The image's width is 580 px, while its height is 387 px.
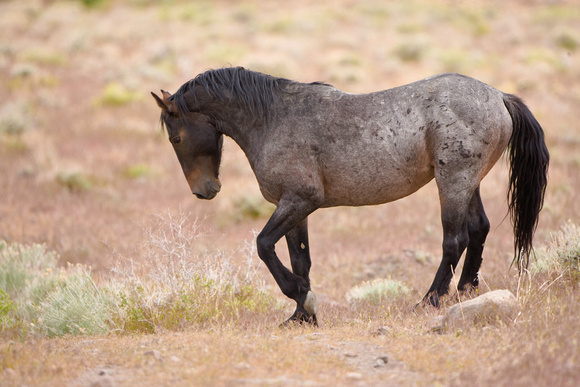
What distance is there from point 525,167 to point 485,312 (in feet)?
6.04

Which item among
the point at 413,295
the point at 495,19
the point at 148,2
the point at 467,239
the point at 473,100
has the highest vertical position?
the point at 148,2

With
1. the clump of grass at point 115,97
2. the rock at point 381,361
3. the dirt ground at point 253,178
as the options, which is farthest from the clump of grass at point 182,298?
the clump of grass at point 115,97

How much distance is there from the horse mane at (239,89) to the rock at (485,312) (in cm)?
244

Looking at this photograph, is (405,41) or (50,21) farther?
(50,21)

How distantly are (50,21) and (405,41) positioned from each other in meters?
19.5

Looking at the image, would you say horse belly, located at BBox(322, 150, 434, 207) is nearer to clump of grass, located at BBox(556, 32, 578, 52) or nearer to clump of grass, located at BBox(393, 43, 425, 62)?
clump of grass, located at BBox(393, 43, 425, 62)

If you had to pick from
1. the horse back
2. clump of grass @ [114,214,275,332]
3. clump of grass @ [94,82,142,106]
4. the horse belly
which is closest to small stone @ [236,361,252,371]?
clump of grass @ [114,214,275,332]

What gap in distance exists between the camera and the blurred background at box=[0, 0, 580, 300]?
33.5ft

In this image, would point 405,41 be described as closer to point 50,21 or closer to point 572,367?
point 50,21

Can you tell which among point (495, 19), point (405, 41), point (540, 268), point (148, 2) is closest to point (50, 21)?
point (148, 2)

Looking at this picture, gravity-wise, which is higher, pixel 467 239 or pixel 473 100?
pixel 473 100

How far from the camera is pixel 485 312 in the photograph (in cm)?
465

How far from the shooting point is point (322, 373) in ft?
12.6

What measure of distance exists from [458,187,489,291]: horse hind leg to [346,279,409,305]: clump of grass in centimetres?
87
